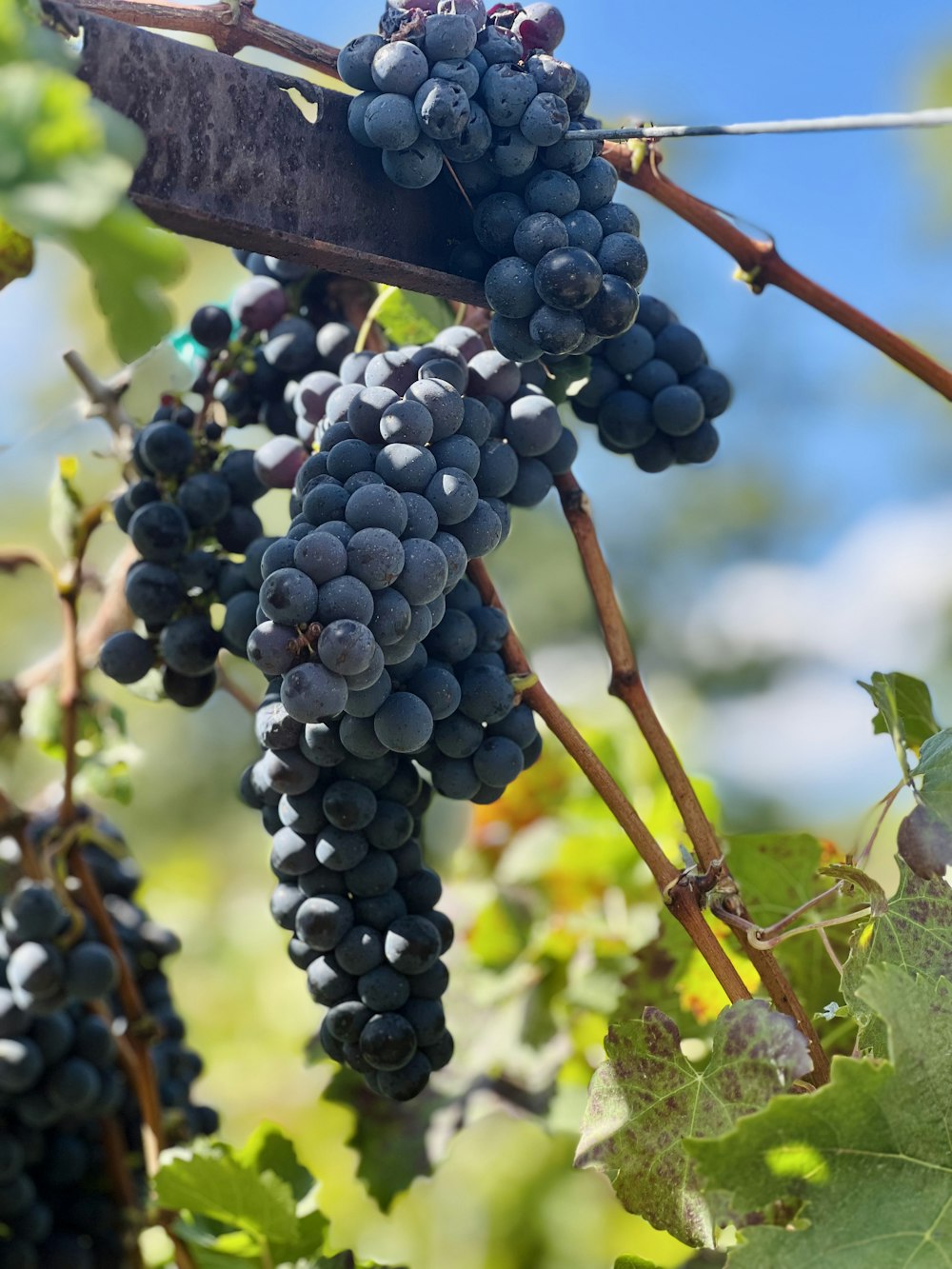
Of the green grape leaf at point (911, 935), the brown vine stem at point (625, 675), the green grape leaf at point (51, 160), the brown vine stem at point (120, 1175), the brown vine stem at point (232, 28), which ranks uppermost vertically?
the brown vine stem at point (232, 28)

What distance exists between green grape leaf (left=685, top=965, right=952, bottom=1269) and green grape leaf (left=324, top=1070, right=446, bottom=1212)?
2.06 ft

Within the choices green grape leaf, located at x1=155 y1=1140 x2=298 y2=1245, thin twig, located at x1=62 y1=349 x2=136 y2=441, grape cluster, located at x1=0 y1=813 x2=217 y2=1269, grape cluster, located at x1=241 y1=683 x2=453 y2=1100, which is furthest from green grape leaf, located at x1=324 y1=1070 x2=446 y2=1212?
thin twig, located at x1=62 y1=349 x2=136 y2=441

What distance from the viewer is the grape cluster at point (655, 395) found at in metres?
0.88

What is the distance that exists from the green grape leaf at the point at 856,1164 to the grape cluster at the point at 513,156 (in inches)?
15.4

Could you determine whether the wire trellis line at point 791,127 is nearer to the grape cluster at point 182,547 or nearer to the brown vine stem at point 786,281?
the brown vine stem at point 786,281

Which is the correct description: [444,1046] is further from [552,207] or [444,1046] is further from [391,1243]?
[391,1243]

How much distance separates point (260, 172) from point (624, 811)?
43 centimetres

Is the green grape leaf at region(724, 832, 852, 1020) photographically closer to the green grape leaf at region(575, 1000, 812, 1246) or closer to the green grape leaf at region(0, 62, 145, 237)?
the green grape leaf at region(575, 1000, 812, 1246)

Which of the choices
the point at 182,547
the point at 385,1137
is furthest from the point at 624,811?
the point at 385,1137

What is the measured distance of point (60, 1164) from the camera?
1.12 metres

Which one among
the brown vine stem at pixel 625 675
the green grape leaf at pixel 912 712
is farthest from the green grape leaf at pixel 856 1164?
the green grape leaf at pixel 912 712

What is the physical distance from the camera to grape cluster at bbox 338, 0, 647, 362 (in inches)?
26.3

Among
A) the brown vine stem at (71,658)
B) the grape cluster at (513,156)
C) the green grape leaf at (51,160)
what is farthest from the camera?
the brown vine stem at (71,658)

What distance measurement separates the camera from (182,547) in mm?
872
